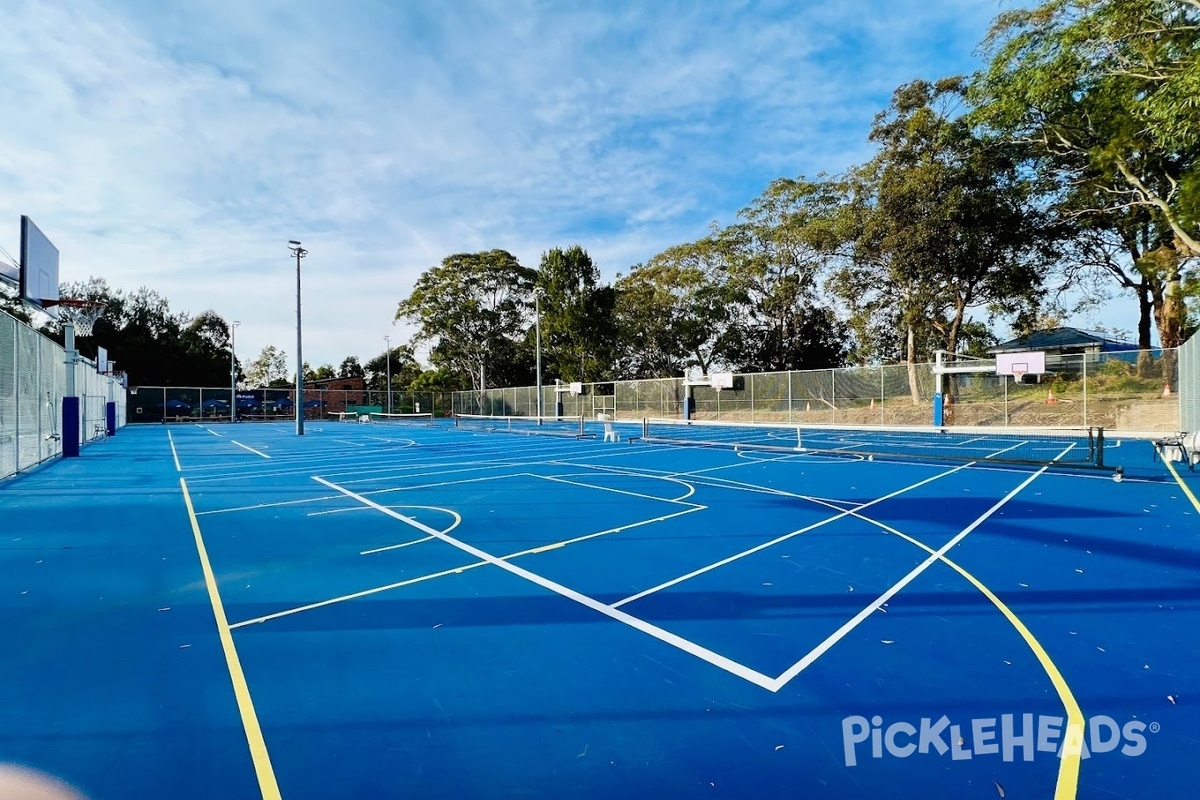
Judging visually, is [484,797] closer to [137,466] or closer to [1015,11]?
[137,466]

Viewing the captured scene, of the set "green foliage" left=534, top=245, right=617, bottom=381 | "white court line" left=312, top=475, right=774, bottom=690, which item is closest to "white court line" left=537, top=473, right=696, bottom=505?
"white court line" left=312, top=475, right=774, bottom=690

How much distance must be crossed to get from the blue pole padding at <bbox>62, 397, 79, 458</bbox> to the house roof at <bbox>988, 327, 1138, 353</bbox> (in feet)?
140

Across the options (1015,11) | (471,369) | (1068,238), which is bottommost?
(471,369)

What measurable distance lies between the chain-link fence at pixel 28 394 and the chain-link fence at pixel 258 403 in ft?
101

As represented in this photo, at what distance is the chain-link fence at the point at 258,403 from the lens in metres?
51.2

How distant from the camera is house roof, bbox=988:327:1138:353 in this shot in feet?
115

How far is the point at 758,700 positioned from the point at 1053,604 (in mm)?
3437

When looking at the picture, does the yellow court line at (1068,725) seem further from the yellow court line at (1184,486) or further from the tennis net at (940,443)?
the tennis net at (940,443)

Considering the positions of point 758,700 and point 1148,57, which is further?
point 1148,57

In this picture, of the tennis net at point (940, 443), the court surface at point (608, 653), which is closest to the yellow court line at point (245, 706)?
the court surface at point (608, 653)

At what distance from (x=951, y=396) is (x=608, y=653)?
92.9 ft

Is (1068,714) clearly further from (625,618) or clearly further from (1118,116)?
(1118,116)

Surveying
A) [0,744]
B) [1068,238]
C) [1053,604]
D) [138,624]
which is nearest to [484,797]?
[0,744]

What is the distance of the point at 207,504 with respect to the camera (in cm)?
1120
